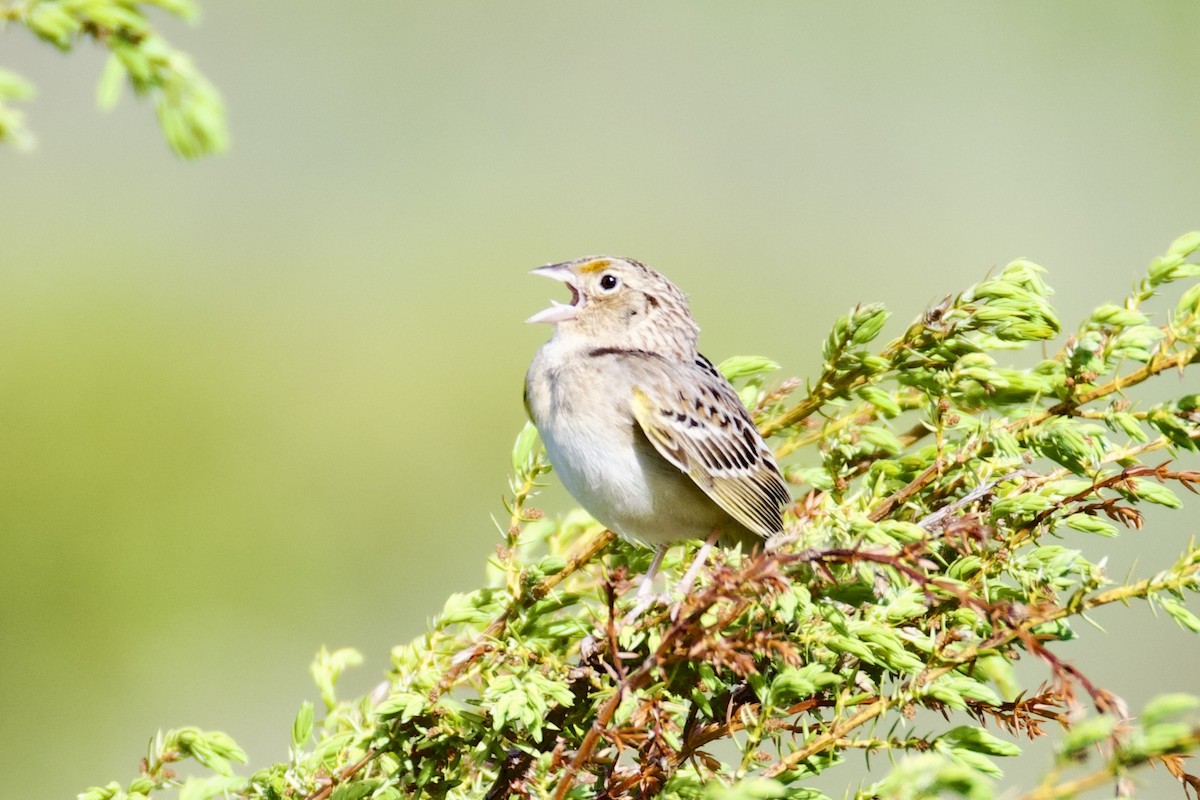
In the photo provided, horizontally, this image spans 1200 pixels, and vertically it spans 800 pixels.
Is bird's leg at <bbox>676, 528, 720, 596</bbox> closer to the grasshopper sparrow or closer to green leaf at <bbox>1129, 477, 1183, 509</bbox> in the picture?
the grasshopper sparrow

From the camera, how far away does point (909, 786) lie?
1389mm

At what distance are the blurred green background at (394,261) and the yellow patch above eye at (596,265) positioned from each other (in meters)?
1.40

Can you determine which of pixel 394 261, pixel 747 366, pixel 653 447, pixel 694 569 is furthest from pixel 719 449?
pixel 394 261

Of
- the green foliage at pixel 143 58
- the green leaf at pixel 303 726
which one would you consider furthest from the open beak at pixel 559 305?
the green foliage at pixel 143 58

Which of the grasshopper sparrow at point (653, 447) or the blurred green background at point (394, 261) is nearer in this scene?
the grasshopper sparrow at point (653, 447)

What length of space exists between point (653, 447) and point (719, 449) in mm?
184

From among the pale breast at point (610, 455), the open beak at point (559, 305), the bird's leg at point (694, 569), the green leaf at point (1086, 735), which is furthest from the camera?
the open beak at point (559, 305)

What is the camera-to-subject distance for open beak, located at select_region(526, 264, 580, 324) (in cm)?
377

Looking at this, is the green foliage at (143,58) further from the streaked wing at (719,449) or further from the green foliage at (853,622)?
the streaked wing at (719,449)

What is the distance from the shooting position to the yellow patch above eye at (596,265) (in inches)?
151

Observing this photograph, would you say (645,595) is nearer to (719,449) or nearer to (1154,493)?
(719,449)

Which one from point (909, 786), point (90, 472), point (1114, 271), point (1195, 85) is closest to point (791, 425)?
point (909, 786)

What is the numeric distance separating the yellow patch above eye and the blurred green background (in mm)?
1403

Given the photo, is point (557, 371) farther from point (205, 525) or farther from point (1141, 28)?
point (1141, 28)
